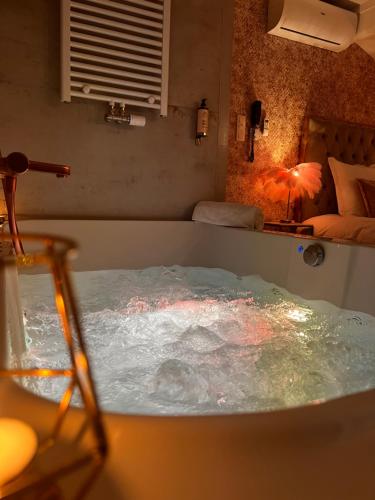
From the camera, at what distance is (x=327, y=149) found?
3322 millimetres

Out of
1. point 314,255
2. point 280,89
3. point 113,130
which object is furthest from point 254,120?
point 314,255

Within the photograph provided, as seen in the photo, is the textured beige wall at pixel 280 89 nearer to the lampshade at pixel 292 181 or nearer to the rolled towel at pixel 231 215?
the lampshade at pixel 292 181

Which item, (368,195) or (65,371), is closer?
(65,371)

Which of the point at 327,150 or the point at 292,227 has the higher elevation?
the point at 327,150

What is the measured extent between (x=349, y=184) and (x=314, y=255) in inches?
69.7

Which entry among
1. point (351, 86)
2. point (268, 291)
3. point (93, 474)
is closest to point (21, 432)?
point (93, 474)

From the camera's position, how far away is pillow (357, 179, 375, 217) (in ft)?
9.63

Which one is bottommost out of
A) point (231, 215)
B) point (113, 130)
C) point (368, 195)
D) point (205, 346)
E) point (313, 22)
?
point (205, 346)

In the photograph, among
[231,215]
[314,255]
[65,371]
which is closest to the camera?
[65,371]

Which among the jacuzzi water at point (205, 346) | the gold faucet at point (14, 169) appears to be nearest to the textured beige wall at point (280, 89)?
the jacuzzi water at point (205, 346)

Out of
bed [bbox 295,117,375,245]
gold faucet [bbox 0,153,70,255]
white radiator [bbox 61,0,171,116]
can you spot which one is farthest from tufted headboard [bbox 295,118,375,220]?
gold faucet [bbox 0,153,70,255]

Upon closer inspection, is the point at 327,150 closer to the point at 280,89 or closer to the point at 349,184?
the point at 349,184

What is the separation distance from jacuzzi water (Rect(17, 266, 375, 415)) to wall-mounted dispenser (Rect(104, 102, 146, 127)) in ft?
3.66

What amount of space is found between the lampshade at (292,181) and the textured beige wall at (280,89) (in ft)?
0.35
